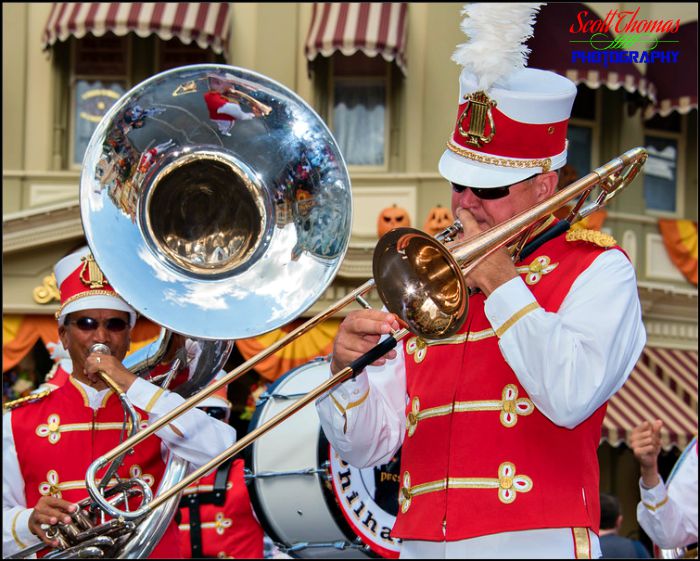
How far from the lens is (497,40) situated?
3.74 metres

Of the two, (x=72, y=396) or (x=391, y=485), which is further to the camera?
(x=391, y=485)

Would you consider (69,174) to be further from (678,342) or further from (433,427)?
(433,427)

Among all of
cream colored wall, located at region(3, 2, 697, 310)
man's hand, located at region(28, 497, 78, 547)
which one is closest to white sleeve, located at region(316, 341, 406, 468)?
man's hand, located at region(28, 497, 78, 547)

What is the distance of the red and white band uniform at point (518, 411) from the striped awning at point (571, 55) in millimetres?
10125

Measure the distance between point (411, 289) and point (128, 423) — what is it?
179cm

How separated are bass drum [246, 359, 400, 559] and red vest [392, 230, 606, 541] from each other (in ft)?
6.15

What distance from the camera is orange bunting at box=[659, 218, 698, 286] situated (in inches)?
618

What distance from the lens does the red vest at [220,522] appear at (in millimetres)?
7879

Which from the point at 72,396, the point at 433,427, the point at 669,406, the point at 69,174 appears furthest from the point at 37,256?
the point at 433,427

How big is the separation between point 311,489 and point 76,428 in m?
1.26

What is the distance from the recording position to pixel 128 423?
192 inches

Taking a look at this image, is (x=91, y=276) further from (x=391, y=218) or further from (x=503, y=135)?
(x=391, y=218)

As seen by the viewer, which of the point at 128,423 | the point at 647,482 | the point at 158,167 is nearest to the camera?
the point at 158,167

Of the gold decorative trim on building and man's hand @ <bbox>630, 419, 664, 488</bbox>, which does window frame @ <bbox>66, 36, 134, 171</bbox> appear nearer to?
the gold decorative trim on building
